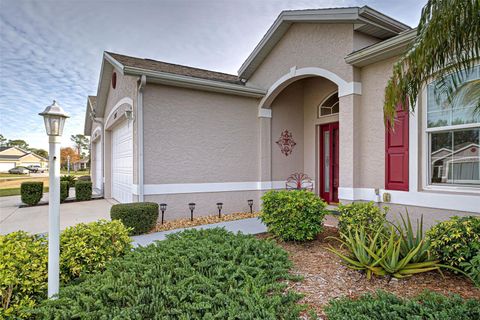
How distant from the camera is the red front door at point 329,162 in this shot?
332 inches

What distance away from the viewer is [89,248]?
11.2ft

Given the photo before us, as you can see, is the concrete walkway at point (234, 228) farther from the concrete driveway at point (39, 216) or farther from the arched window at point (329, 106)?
the arched window at point (329, 106)

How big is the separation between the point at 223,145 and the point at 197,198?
180 centimetres

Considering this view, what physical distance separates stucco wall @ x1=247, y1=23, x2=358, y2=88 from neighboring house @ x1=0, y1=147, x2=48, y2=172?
5045 centimetres

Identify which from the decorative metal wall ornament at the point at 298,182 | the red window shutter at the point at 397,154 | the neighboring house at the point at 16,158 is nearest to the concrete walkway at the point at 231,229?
the decorative metal wall ornament at the point at 298,182

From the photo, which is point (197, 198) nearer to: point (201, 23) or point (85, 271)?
point (85, 271)

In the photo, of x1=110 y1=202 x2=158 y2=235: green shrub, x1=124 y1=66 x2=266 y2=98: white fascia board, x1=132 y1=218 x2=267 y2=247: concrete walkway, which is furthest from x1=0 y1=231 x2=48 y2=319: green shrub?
x1=124 y1=66 x2=266 y2=98: white fascia board

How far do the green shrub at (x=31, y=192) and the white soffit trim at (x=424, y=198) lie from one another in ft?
38.5

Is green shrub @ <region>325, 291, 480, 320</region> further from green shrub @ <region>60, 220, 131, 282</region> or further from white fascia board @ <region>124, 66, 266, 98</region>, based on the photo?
white fascia board @ <region>124, 66, 266, 98</region>

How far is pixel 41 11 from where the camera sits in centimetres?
779

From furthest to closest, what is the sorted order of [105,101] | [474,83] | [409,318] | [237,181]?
[105,101] → [237,181] → [474,83] → [409,318]

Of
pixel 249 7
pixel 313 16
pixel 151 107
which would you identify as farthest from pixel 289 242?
pixel 249 7

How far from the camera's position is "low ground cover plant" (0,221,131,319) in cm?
266

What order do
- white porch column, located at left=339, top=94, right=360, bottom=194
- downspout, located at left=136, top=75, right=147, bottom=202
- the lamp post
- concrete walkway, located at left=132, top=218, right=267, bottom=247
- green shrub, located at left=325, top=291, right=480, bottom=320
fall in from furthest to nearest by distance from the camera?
downspout, located at left=136, top=75, right=147, bottom=202, white porch column, located at left=339, top=94, right=360, bottom=194, concrete walkway, located at left=132, top=218, right=267, bottom=247, the lamp post, green shrub, located at left=325, top=291, right=480, bottom=320
